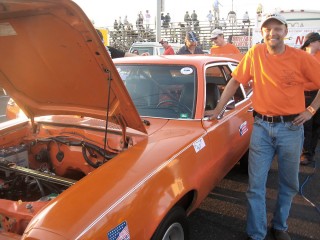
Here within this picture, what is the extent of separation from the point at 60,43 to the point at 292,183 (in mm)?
2136

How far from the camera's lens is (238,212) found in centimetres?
344

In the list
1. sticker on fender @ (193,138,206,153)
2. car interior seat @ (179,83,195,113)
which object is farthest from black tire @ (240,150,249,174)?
sticker on fender @ (193,138,206,153)

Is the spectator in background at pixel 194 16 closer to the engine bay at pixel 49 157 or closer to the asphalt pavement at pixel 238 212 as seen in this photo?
the asphalt pavement at pixel 238 212

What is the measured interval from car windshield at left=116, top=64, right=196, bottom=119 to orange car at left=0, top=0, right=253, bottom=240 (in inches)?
0.4

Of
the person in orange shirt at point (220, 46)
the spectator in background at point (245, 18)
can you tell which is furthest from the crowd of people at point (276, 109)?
the spectator in background at point (245, 18)

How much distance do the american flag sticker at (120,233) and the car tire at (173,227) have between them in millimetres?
275

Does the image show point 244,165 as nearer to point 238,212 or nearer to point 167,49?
point 238,212

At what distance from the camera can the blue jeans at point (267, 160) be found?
8.73 feet

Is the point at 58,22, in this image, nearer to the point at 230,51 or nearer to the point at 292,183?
the point at 292,183

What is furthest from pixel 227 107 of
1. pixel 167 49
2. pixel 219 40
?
pixel 167 49

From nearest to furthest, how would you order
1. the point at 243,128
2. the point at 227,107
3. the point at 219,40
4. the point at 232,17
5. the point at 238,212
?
the point at 227,107, the point at 238,212, the point at 243,128, the point at 219,40, the point at 232,17

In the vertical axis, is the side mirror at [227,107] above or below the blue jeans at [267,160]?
above

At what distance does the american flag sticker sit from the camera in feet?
5.57

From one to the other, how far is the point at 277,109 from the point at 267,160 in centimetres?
44
